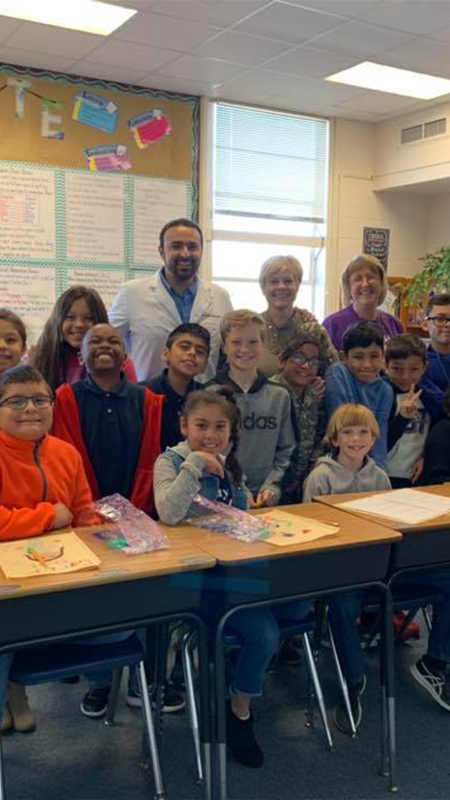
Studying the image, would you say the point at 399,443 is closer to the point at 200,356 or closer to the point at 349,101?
the point at 200,356

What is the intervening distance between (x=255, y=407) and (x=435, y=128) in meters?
4.19

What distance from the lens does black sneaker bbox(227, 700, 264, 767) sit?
2156 millimetres

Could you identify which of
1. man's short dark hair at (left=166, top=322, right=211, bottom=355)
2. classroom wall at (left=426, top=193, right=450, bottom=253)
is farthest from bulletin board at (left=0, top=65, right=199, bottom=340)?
man's short dark hair at (left=166, top=322, right=211, bottom=355)

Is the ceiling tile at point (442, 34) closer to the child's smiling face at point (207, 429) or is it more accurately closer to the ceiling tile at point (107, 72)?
the ceiling tile at point (107, 72)

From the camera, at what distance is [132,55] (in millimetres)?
4742

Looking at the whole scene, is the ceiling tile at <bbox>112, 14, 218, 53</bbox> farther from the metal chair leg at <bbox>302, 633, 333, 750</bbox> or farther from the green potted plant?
the metal chair leg at <bbox>302, 633, 333, 750</bbox>

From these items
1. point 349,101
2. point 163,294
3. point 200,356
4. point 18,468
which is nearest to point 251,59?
point 349,101

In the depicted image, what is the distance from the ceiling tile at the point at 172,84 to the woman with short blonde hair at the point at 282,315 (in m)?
2.77

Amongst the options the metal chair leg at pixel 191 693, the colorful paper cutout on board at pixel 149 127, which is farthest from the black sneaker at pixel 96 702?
the colorful paper cutout on board at pixel 149 127

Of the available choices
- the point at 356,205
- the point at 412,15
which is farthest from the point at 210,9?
the point at 356,205

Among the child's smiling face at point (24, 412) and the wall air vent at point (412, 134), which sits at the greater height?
the wall air vent at point (412, 134)

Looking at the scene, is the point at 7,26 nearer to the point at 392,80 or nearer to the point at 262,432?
the point at 392,80

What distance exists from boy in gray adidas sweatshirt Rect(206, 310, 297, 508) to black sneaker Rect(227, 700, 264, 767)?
0.76 meters

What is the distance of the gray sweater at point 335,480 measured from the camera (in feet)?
8.61
